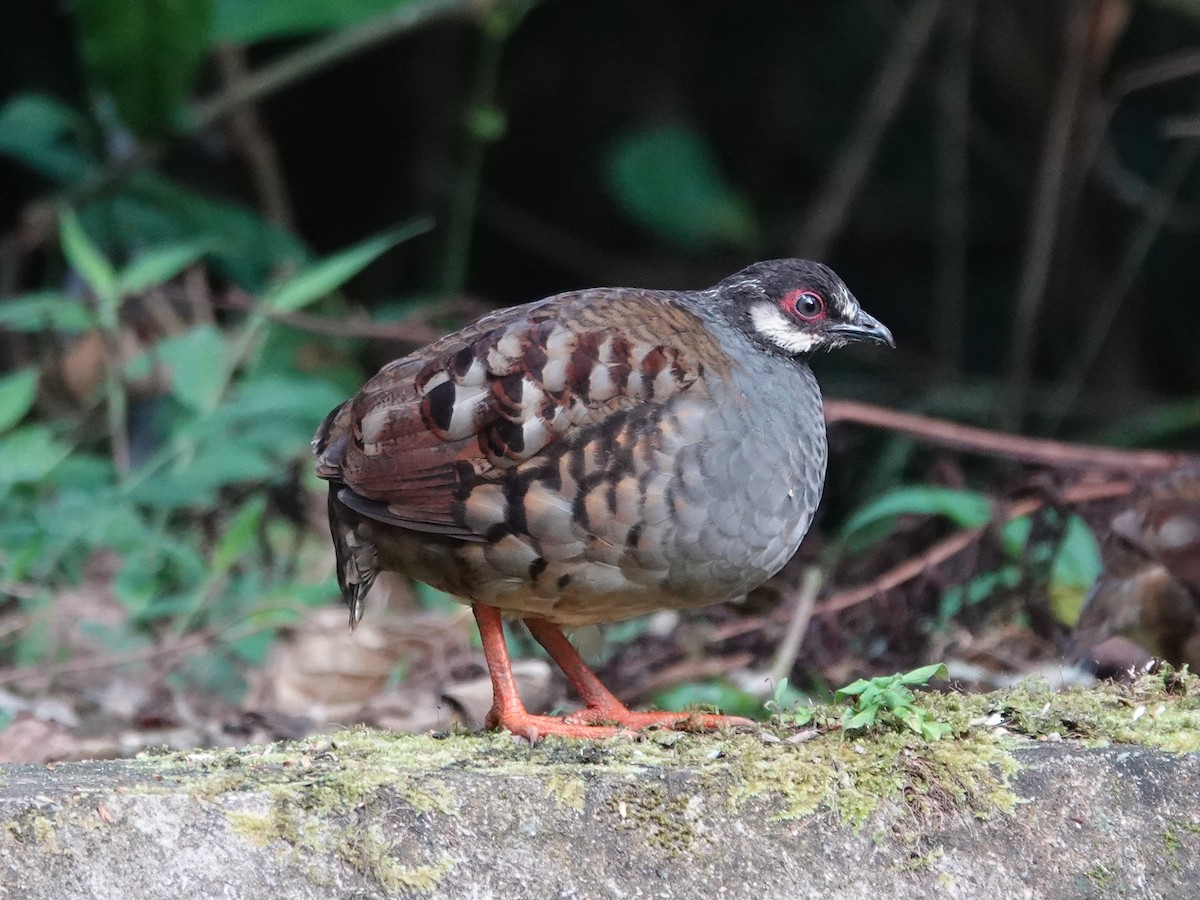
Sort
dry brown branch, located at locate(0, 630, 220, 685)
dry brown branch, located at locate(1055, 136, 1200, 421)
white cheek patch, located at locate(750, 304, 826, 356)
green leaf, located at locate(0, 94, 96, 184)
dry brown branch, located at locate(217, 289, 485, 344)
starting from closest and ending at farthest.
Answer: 1. white cheek patch, located at locate(750, 304, 826, 356)
2. dry brown branch, located at locate(0, 630, 220, 685)
3. dry brown branch, located at locate(217, 289, 485, 344)
4. green leaf, located at locate(0, 94, 96, 184)
5. dry brown branch, located at locate(1055, 136, 1200, 421)

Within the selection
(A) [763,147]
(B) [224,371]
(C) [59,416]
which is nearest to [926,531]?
(B) [224,371]

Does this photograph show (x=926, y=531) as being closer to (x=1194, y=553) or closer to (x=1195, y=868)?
(x=1194, y=553)

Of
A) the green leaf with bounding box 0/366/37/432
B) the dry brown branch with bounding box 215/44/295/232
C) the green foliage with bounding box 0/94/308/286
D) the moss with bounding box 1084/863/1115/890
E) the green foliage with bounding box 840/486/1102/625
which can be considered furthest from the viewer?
the dry brown branch with bounding box 215/44/295/232

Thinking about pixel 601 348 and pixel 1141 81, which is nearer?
pixel 601 348

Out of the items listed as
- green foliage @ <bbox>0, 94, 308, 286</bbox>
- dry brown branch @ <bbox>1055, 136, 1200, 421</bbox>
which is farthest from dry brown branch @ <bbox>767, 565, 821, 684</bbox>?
green foliage @ <bbox>0, 94, 308, 286</bbox>

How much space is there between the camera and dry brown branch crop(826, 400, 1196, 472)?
4.42m

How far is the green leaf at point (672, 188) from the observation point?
8141 millimetres

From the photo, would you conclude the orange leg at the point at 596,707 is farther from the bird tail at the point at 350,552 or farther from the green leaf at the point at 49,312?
the green leaf at the point at 49,312

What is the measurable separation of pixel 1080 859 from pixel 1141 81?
4.87 meters

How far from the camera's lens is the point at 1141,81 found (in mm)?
6355

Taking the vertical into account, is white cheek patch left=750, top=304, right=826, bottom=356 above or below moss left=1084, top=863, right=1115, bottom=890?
above

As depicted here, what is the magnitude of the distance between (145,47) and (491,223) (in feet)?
10.7

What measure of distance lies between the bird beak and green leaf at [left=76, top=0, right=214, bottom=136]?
357cm

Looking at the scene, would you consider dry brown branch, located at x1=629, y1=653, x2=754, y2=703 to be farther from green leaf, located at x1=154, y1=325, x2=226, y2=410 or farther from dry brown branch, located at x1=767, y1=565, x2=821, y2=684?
Answer: green leaf, located at x1=154, y1=325, x2=226, y2=410
